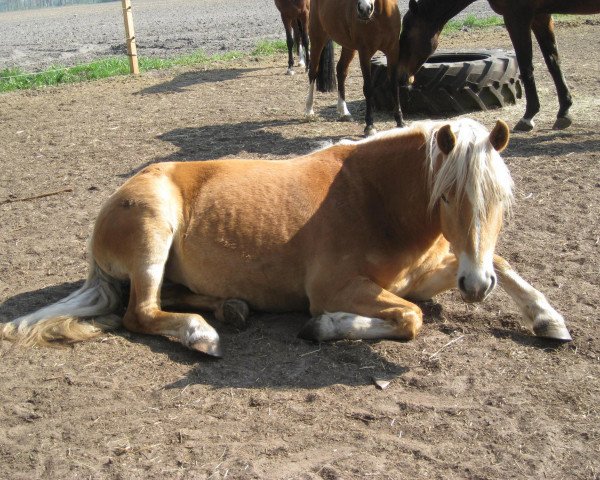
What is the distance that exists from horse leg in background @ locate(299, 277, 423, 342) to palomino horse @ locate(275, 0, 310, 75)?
34.2 ft

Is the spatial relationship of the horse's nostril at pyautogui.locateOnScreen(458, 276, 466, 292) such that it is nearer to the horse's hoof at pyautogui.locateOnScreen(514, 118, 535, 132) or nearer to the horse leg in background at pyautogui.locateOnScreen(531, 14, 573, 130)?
the horse's hoof at pyautogui.locateOnScreen(514, 118, 535, 132)

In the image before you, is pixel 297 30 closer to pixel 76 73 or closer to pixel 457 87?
pixel 76 73

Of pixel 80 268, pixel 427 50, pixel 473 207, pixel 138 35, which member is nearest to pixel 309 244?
pixel 473 207

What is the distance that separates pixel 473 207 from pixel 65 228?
12.8 ft

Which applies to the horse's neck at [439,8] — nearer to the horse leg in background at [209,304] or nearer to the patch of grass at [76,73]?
the horse leg in background at [209,304]

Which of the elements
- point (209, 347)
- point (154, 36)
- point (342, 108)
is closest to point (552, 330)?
point (209, 347)

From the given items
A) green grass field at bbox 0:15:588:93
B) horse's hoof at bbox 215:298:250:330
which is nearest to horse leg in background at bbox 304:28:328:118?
green grass field at bbox 0:15:588:93

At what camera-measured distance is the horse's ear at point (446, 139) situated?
3.62 metres

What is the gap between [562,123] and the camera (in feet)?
28.1

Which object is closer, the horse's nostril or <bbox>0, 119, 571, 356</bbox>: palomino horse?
the horse's nostril

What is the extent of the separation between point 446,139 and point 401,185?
24.1 inches

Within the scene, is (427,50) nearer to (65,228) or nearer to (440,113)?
(440,113)

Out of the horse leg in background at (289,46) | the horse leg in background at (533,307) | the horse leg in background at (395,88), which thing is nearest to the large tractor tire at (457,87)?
the horse leg in background at (395,88)

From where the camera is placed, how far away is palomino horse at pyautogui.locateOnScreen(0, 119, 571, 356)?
4.09 metres
